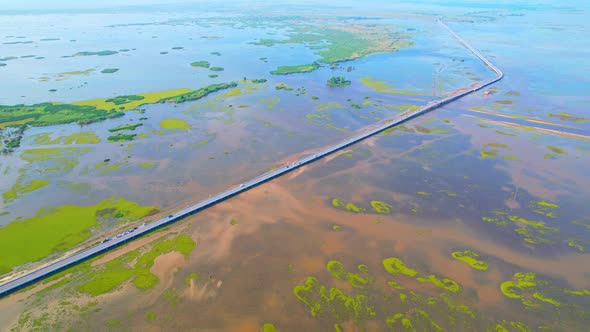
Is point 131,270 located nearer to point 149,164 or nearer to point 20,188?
point 149,164

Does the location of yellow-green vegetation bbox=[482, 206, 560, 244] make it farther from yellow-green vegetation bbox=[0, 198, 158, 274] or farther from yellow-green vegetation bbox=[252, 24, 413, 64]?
yellow-green vegetation bbox=[252, 24, 413, 64]

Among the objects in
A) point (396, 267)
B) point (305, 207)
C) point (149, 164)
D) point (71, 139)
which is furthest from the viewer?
point (71, 139)

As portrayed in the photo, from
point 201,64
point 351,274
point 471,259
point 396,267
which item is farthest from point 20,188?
point 201,64

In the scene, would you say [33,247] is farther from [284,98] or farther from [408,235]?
[284,98]

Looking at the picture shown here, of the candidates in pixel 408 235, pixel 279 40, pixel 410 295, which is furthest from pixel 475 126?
pixel 279 40

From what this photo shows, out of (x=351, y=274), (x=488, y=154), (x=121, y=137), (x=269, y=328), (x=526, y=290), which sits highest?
(x=488, y=154)
